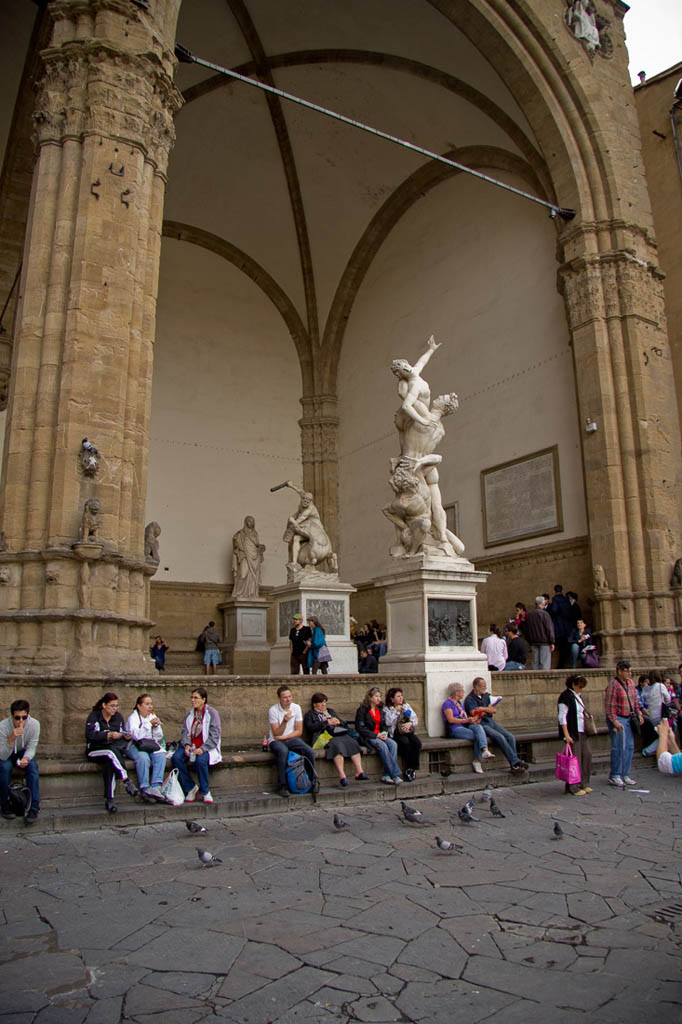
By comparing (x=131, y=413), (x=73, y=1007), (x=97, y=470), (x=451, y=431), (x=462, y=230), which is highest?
(x=462, y=230)

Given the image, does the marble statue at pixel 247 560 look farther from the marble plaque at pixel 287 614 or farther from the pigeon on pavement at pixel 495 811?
the pigeon on pavement at pixel 495 811

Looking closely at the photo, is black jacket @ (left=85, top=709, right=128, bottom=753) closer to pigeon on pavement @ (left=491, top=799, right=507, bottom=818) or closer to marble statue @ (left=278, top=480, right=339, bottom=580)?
pigeon on pavement @ (left=491, top=799, right=507, bottom=818)

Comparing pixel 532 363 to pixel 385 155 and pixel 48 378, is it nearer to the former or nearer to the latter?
pixel 385 155

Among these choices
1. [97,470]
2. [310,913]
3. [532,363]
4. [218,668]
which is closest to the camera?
[310,913]

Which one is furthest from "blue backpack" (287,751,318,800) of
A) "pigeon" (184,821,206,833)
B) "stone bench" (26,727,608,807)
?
"pigeon" (184,821,206,833)

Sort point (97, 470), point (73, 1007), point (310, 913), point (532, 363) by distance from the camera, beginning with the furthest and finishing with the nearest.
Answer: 1. point (532, 363)
2. point (97, 470)
3. point (310, 913)
4. point (73, 1007)

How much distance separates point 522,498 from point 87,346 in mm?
9153

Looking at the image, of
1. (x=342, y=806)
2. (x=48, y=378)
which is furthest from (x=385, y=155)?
(x=342, y=806)

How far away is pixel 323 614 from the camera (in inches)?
500

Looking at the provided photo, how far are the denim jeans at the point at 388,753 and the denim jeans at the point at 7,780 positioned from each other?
292 centimetres

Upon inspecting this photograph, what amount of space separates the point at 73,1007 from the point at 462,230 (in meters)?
16.9

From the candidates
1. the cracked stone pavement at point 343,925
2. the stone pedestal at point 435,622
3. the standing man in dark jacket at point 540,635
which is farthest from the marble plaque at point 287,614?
the cracked stone pavement at point 343,925

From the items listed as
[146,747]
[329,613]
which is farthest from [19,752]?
[329,613]

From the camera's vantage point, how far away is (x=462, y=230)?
56.6 ft
